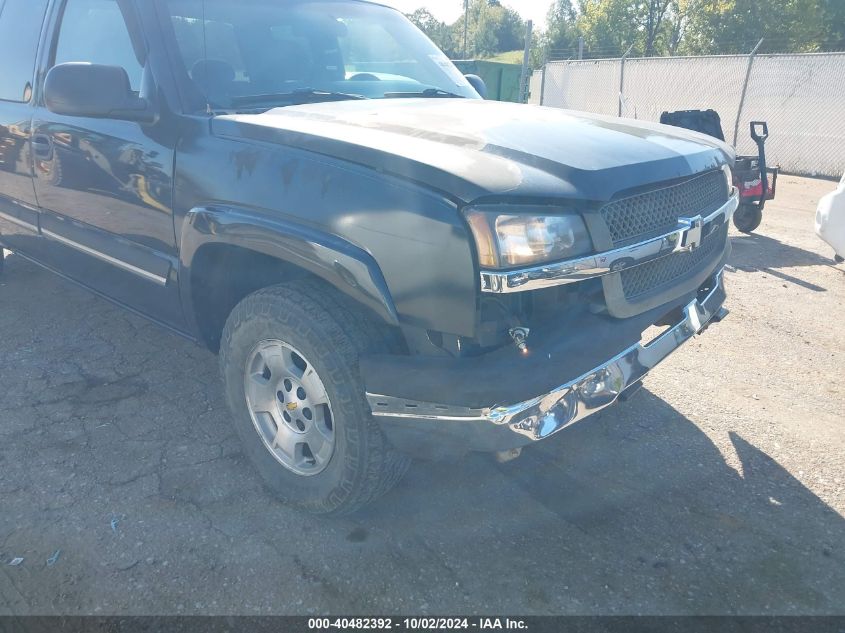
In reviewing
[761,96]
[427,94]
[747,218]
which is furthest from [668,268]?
[761,96]

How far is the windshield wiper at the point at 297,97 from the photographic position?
2801 mm

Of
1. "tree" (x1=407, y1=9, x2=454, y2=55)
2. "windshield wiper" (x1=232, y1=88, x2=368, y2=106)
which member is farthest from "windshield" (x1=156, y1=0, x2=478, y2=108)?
"tree" (x1=407, y1=9, x2=454, y2=55)

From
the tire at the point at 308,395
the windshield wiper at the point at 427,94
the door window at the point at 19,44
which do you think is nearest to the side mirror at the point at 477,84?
the windshield wiper at the point at 427,94

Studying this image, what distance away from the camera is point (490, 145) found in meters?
2.19

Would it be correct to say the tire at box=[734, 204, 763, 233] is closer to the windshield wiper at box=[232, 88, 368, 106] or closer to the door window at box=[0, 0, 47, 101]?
the windshield wiper at box=[232, 88, 368, 106]

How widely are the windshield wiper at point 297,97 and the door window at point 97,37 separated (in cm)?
47

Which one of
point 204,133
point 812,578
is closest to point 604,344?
point 812,578

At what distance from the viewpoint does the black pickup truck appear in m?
1.97

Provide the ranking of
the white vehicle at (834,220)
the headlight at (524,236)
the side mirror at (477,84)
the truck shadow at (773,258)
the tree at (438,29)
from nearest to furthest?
the headlight at (524,236) → the side mirror at (477,84) → the white vehicle at (834,220) → the truck shadow at (773,258) → the tree at (438,29)

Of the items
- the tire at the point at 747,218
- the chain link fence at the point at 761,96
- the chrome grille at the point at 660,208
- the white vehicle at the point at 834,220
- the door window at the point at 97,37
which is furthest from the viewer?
the chain link fence at the point at 761,96

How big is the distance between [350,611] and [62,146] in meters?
2.64

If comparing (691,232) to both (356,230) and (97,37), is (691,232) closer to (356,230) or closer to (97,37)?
(356,230)

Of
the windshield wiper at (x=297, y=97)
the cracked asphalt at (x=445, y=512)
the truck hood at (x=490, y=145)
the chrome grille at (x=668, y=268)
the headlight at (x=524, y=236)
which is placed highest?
the windshield wiper at (x=297, y=97)

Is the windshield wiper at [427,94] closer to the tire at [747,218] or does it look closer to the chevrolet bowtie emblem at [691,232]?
the chevrolet bowtie emblem at [691,232]
